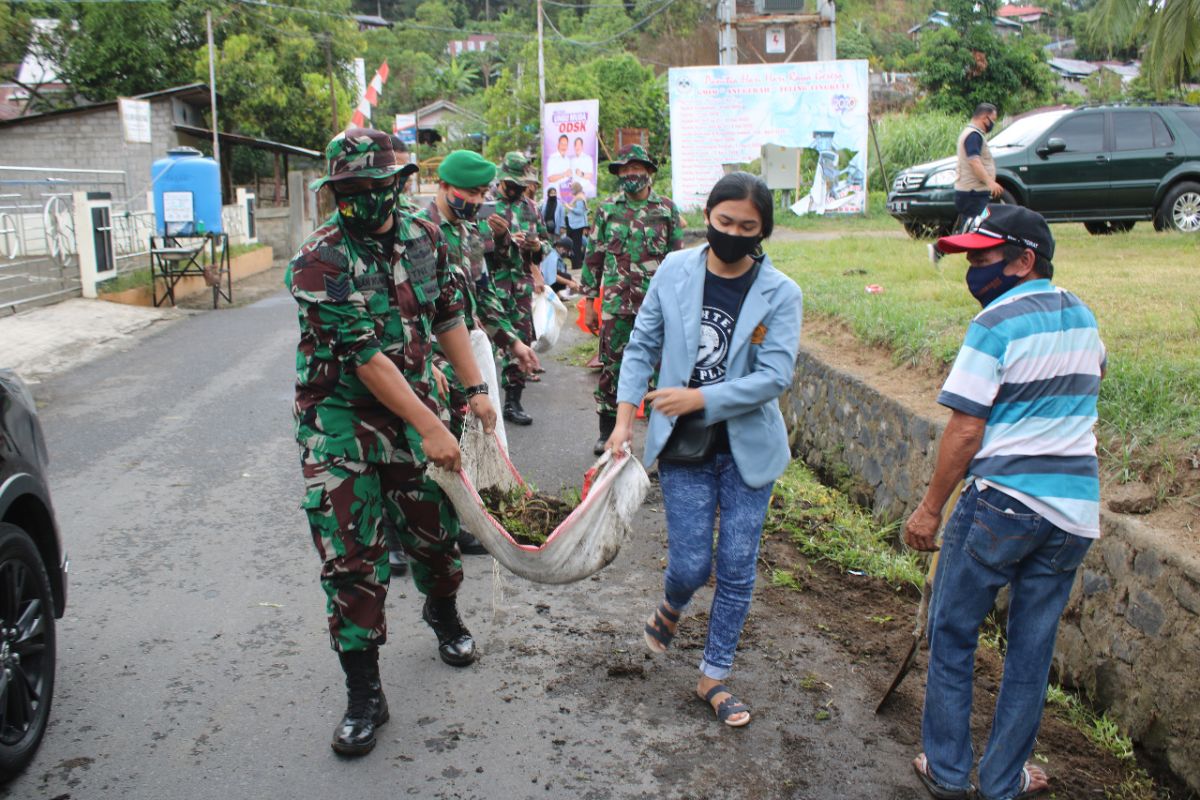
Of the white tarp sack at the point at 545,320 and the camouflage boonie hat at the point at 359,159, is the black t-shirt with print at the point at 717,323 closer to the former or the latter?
the camouflage boonie hat at the point at 359,159

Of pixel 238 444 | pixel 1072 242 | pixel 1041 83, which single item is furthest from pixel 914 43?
pixel 238 444

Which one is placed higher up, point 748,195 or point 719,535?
point 748,195

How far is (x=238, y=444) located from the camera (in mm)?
7652

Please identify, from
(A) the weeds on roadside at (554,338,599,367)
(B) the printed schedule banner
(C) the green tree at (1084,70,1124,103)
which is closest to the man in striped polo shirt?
(A) the weeds on roadside at (554,338,599,367)

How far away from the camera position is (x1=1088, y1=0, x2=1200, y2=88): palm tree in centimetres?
941

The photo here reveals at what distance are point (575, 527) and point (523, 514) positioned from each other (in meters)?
1.15

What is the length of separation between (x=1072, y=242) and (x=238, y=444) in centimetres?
989

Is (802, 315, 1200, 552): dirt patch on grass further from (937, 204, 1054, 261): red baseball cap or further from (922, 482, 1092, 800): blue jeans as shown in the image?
(937, 204, 1054, 261): red baseball cap

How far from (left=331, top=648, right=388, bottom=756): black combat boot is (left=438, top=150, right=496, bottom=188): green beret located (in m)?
2.90

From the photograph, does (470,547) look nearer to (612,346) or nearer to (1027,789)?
(612,346)

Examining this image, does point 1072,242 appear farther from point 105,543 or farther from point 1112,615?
point 105,543

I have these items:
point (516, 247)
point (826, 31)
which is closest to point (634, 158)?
point (516, 247)

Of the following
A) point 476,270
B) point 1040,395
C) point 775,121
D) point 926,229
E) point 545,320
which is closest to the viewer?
point 1040,395

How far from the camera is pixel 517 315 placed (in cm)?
869
